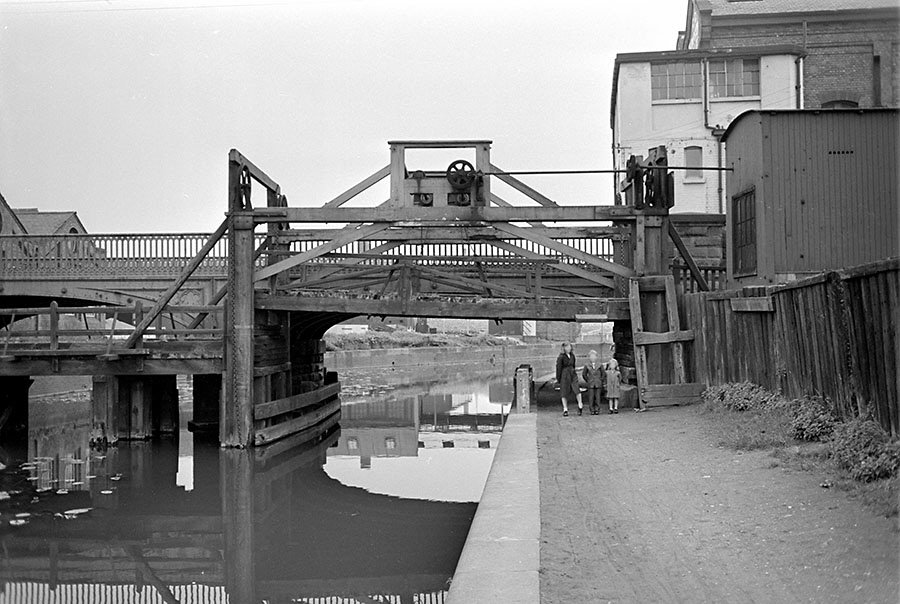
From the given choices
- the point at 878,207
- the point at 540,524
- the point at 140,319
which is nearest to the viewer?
the point at 540,524

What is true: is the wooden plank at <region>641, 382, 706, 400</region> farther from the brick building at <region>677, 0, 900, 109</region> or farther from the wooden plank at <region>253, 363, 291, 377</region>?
the brick building at <region>677, 0, 900, 109</region>

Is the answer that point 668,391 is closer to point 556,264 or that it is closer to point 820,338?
point 556,264

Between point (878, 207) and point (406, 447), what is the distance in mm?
11590

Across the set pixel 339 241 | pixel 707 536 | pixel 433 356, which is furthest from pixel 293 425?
pixel 433 356

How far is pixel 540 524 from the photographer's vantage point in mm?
8078

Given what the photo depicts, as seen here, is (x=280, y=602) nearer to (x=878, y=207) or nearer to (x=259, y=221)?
(x=259, y=221)

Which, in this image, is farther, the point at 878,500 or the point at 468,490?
the point at 468,490

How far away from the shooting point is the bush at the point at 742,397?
12828mm

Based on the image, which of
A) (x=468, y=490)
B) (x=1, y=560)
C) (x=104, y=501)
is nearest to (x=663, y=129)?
(x=468, y=490)

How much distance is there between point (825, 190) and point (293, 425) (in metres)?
12.2

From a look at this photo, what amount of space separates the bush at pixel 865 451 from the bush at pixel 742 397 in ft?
10.6

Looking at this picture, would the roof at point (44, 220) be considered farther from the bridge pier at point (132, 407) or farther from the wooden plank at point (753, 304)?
the wooden plank at point (753, 304)

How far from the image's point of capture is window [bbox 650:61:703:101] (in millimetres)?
33594

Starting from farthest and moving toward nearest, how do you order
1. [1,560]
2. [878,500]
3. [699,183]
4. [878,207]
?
[699,183] → [878,207] → [1,560] → [878,500]
